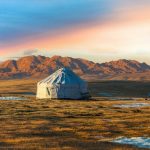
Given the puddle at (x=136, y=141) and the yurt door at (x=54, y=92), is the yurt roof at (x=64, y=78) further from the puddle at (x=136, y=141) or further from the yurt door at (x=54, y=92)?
the puddle at (x=136, y=141)

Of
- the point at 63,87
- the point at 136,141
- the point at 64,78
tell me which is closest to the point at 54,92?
the point at 63,87

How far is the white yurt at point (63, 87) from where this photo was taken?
74.6 meters

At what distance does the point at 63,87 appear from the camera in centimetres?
7431

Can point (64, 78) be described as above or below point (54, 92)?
above

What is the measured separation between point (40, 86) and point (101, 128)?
50.2 metres

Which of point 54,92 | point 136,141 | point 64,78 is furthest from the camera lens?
point 64,78

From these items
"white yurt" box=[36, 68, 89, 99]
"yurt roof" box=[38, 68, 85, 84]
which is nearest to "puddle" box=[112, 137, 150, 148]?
"white yurt" box=[36, 68, 89, 99]

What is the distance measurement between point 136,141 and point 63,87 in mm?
51894

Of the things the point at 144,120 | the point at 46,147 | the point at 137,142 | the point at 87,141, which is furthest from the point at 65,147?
the point at 144,120

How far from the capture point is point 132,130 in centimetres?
2802

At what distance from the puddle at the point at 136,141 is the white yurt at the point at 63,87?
50.8 m

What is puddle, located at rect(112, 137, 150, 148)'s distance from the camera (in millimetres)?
21438

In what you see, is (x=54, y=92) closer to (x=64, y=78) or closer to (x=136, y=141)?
(x=64, y=78)

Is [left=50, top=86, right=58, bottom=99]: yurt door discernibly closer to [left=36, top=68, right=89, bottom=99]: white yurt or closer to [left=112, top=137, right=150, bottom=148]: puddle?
[left=36, top=68, right=89, bottom=99]: white yurt
